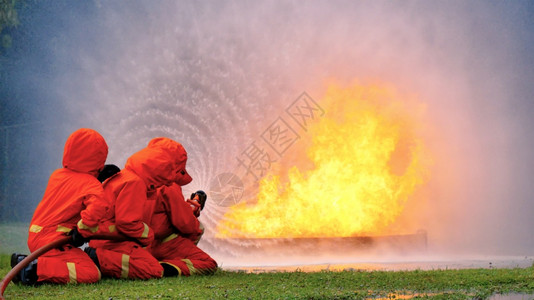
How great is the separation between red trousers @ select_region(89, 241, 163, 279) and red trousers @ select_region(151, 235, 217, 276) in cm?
61

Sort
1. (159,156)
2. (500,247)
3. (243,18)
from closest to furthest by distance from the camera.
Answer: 1. (159,156)
2. (243,18)
3. (500,247)

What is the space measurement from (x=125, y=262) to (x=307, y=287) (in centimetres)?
255

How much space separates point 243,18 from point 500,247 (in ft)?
37.0

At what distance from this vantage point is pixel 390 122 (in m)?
16.7

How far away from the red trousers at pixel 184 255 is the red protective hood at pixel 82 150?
172cm

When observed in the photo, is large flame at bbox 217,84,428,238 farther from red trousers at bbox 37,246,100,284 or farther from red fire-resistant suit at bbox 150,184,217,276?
red trousers at bbox 37,246,100,284

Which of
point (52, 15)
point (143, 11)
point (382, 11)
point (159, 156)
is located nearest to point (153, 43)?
point (143, 11)

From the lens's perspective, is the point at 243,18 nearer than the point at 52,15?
Yes

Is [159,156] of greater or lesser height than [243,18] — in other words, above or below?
below

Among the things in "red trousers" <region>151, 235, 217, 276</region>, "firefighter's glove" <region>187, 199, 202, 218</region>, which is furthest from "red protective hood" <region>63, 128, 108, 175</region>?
"firefighter's glove" <region>187, 199, 202, 218</region>

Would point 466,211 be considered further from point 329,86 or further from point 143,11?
point 143,11

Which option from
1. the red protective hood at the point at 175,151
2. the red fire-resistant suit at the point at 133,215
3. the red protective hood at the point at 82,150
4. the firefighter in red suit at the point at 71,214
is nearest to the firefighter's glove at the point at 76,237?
the firefighter in red suit at the point at 71,214

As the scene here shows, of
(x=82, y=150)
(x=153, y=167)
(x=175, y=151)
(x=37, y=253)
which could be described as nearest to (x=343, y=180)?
(x=175, y=151)

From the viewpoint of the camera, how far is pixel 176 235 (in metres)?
9.83
